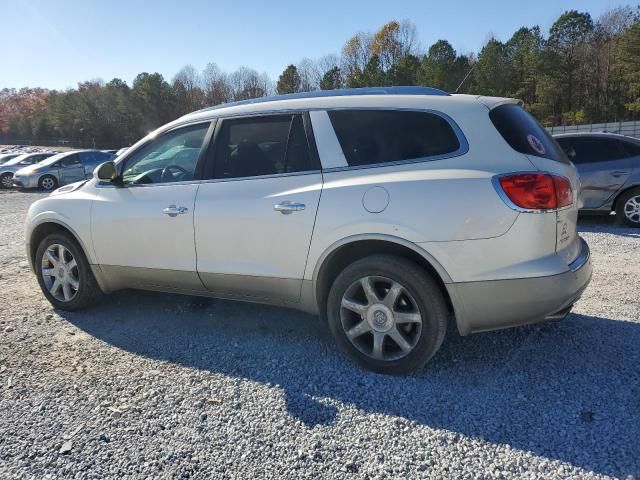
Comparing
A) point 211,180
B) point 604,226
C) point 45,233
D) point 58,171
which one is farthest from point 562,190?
point 58,171

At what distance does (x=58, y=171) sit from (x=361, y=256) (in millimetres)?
20863

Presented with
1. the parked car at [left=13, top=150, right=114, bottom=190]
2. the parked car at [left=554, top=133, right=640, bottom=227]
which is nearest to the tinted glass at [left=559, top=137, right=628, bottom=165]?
the parked car at [left=554, top=133, right=640, bottom=227]

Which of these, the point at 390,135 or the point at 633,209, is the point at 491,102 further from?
the point at 633,209

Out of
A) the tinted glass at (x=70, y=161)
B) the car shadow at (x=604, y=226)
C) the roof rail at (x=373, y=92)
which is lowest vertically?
the car shadow at (x=604, y=226)

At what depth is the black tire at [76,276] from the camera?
4527 millimetres

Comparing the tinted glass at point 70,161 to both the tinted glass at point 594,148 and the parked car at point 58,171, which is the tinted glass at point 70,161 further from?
the tinted glass at point 594,148

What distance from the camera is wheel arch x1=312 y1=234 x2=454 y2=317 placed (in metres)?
3.06

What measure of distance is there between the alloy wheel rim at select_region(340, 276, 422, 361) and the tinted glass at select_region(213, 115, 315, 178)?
0.94 meters

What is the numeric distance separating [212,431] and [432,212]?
1.79 meters

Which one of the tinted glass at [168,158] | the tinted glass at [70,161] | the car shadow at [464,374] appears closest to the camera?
the car shadow at [464,374]

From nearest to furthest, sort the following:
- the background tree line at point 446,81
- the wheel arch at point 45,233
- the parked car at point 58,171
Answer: the wheel arch at point 45,233 → the parked car at point 58,171 → the background tree line at point 446,81

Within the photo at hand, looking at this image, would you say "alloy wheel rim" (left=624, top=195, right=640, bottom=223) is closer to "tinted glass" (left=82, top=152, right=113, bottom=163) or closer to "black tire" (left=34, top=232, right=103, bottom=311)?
"black tire" (left=34, top=232, right=103, bottom=311)

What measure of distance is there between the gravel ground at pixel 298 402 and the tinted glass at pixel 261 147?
4.42ft

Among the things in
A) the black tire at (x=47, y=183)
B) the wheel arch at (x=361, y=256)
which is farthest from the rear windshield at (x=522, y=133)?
the black tire at (x=47, y=183)
